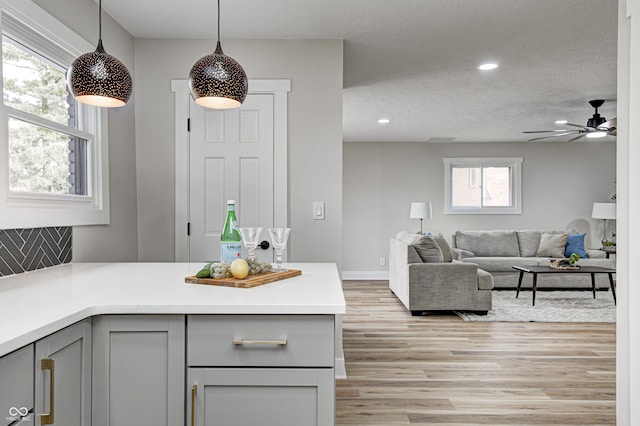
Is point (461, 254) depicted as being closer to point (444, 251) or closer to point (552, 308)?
point (444, 251)

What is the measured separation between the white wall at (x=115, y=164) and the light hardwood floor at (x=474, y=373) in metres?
1.70

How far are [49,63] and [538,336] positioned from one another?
4.31 m

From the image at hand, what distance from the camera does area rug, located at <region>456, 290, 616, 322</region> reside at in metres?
5.09

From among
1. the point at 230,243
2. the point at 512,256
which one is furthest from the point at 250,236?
the point at 512,256

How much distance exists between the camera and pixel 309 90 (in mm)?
3473

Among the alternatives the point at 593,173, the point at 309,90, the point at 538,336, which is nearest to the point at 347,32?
the point at 309,90

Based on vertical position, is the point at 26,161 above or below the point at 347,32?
below

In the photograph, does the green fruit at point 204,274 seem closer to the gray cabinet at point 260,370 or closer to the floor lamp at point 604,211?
the gray cabinet at point 260,370

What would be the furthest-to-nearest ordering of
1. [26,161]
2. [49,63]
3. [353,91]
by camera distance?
[353,91]
[49,63]
[26,161]

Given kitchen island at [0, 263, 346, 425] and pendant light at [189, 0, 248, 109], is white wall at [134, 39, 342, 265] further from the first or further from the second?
kitchen island at [0, 263, 346, 425]

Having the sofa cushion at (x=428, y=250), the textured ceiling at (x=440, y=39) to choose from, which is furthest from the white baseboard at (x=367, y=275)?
the textured ceiling at (x=440, y=39)

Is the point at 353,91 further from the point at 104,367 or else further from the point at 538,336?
the point at 104,367

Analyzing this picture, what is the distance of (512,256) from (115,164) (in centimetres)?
630

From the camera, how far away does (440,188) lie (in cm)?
845
